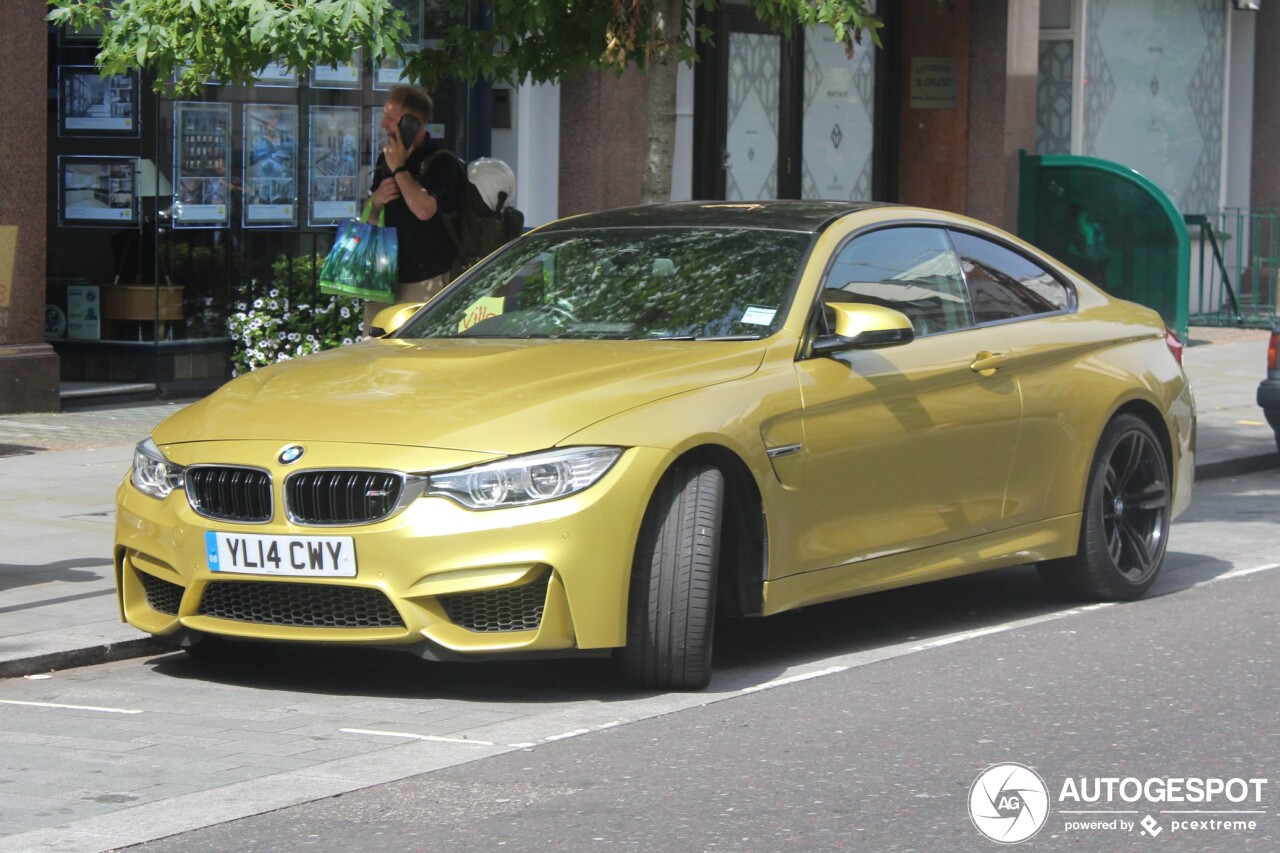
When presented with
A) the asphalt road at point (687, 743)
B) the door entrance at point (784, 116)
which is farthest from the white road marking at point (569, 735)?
the door entrance at point (784, 116)

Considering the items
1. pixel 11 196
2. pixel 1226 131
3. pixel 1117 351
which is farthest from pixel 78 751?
pixel 1226 131

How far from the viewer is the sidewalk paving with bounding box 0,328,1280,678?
7.02 meters

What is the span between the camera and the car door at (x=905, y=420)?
6.70 metres

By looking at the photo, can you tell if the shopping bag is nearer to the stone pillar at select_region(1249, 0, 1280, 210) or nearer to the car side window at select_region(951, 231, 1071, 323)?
the car side window at select_region(951, 231, 1071, 323)

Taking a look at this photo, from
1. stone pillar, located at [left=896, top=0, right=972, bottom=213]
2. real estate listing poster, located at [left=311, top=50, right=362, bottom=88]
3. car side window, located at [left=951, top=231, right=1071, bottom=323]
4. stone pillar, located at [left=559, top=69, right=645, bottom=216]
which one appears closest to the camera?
car side window, located at [left=951, top=231, right=1071, bottom=323]

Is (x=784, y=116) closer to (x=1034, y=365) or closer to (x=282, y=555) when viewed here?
(x=1034, y=365)

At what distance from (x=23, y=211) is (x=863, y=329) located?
764cm

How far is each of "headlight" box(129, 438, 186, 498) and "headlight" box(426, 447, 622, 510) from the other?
37.3 inches

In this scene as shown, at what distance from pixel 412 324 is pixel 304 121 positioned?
7.59 meters

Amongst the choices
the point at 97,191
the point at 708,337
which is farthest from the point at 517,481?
the point at 97,191

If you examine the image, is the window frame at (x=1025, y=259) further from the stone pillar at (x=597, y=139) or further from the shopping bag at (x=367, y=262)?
the stone pillar at (x=597, y=139)

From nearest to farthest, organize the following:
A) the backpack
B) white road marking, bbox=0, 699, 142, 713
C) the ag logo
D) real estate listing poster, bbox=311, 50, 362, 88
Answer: the ag logo, white road marking, bbox=0, 699, 142, 713, the backpack, real estate listing poster, bbox=311, 50, 362, 88

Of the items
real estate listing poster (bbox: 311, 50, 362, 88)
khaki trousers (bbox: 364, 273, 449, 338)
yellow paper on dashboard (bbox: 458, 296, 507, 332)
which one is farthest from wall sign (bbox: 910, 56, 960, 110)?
yellow paper on dashboard (bbox: 458, 296, 507, 332)

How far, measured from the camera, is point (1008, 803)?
5.09m
